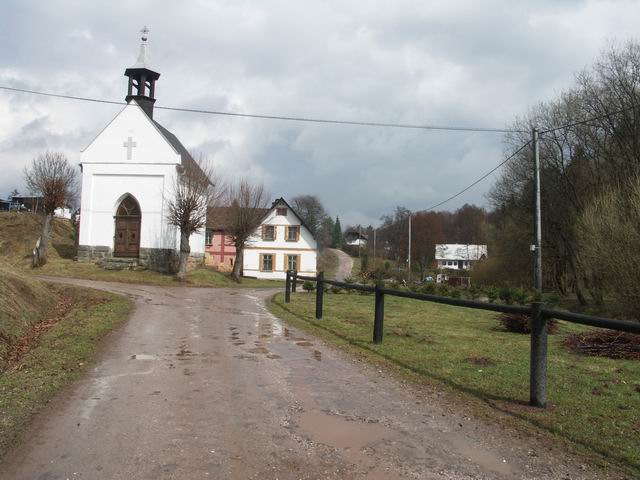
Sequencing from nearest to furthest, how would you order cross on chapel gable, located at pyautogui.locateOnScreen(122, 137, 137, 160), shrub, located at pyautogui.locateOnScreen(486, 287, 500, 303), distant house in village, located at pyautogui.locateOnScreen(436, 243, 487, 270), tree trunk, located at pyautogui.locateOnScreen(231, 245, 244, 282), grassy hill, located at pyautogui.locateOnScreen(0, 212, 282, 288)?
shrub, located at pyautogui.locateOnScreen(486, 287, 500, 303)
grassy hill, located at pyautogui.locateOnScreen(0, 212, 282, 288)
cross on chapel gable, located at pyautogui.locateOnScreen(122, 137, 137, 160)
tree trunk, located at pyautogui.locateOnScreen(231, 245, 244, 282)
distant house in village, located at pyautogui.locateOnScreen(436, 243, 487, 270)

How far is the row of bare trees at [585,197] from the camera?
51.3 ft

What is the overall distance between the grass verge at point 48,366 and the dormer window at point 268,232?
119ft

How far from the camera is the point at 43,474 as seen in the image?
139 inches

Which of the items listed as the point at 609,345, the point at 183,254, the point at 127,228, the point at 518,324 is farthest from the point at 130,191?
the point at 609,345

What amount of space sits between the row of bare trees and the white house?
861 inches

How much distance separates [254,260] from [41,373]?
43.3m

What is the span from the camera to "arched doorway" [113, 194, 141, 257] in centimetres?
3584

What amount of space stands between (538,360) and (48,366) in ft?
19.1

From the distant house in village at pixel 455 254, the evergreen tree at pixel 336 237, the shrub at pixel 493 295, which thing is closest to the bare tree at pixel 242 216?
the shrub at pixel 493 295

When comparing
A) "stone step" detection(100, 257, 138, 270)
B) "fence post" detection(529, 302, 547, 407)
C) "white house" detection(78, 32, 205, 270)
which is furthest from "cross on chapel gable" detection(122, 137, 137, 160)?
"fence post" detection(529, 302, 547, 407)

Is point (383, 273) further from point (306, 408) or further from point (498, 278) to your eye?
point (306, 408)

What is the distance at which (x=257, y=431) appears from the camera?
4.44 m

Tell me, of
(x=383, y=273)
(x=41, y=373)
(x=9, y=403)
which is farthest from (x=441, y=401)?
(x=383, y=273)

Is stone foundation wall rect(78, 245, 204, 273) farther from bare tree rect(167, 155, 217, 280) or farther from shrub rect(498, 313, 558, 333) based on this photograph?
shrub rect(498, 313, 558, 333)
